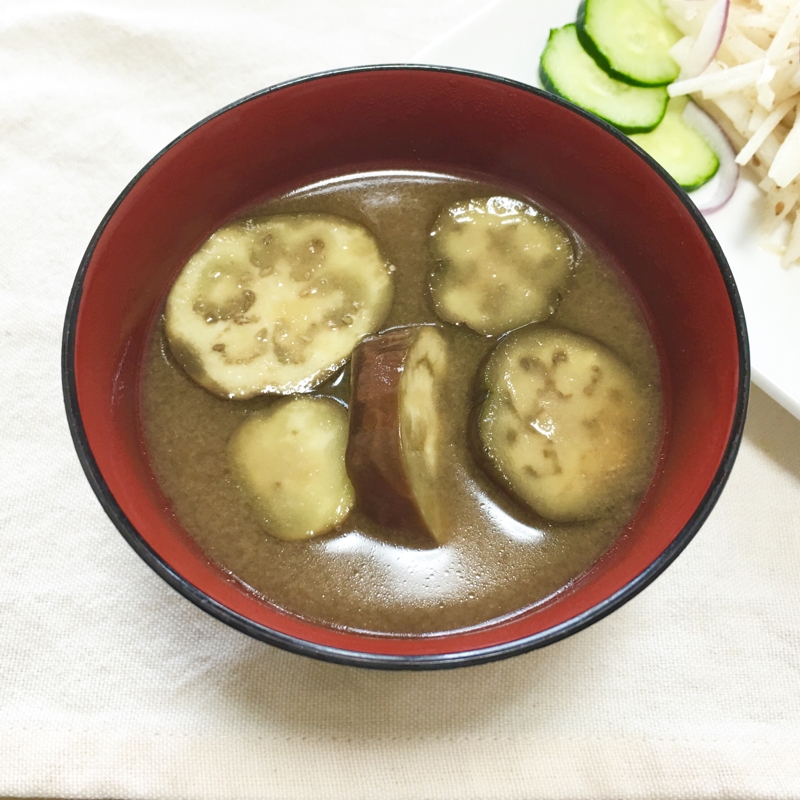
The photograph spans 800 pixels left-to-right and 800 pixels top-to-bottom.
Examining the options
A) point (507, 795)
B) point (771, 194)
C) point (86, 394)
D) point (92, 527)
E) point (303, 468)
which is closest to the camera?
point (86, 394)

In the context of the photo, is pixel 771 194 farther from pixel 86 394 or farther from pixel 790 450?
pixel 86 394

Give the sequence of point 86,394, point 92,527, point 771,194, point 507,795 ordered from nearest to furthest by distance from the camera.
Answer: point 86,394 < point 507,795 < point 92,527 < point 771,194

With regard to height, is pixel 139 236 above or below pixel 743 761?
above

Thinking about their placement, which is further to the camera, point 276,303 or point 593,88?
point 593,88

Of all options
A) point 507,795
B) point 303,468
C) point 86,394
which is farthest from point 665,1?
point 507,795

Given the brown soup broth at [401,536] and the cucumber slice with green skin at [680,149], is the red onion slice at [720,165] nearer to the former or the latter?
the cucumber slice with green skin at [680,149]

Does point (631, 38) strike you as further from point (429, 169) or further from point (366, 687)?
point (366, 687)

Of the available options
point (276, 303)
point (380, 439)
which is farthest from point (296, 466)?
point (276, 303)
